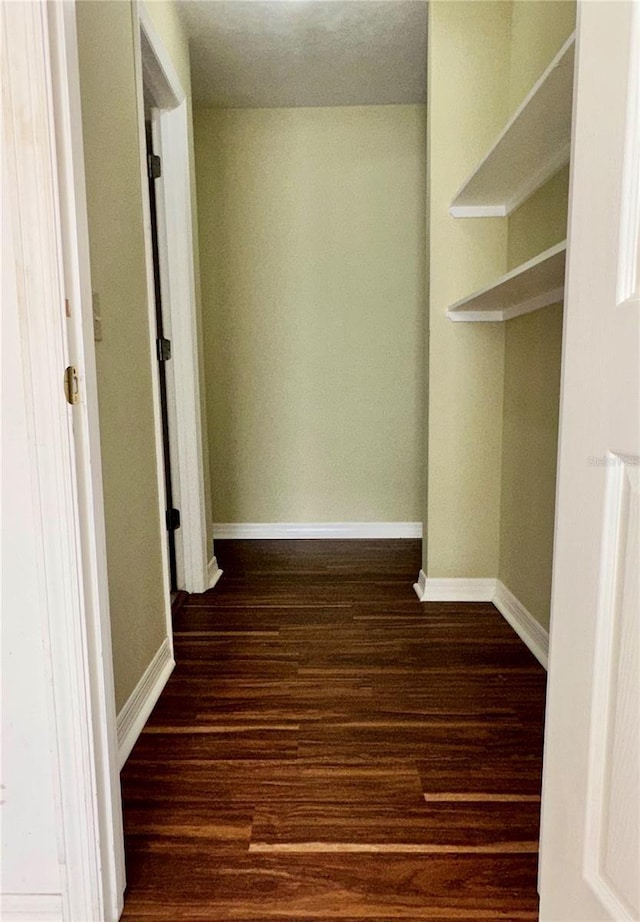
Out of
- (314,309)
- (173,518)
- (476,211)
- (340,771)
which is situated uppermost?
(476,211)

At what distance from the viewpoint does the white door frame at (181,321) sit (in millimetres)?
2352

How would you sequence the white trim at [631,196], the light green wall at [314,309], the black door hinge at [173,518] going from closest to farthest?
the white trim at [631,196]
the black door hinge at [173,518]
the light green wall at [314,309]

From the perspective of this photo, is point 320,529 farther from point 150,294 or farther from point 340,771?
point 340,771

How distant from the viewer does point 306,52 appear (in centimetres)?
263

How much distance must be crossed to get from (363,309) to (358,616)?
1825 millimetres

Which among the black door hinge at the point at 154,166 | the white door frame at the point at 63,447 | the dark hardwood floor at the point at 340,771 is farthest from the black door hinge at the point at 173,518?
the white door frame at the point at 63,447

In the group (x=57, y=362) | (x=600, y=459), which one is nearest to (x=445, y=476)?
(x=600, y=459)

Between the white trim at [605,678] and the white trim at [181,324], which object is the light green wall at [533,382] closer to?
the white trim at [605,678]

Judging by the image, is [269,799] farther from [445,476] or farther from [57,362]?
[445,476]

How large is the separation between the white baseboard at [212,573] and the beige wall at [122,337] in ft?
2.63

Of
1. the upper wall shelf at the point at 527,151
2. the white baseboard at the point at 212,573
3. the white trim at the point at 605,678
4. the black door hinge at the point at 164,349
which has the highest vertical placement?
the upper wall shelf at the point at 527,151

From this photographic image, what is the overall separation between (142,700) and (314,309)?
238 cm

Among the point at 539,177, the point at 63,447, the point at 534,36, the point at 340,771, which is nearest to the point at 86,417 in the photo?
the point at 63,447

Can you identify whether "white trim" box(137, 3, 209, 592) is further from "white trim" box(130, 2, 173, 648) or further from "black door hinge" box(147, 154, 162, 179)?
"white trim" box(130, 2, 173, 648)
